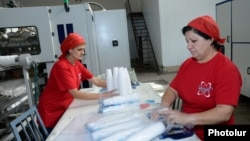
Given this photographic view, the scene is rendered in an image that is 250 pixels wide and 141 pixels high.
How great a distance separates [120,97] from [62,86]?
0.57m

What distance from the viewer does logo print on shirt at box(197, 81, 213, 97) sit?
4.02 ft

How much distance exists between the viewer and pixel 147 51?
29.6ft

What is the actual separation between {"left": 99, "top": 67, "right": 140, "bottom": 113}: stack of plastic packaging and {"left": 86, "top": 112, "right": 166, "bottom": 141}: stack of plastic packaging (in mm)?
316

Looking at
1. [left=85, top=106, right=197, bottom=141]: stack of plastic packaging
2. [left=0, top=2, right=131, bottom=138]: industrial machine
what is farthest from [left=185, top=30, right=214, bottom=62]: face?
[left=0, top=2, right=131, bottom=138]: industrial machine

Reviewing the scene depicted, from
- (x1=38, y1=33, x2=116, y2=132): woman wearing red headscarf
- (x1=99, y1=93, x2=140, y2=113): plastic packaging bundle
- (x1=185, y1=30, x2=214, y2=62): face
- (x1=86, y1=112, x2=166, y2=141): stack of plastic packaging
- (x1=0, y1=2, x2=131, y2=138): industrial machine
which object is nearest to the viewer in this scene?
(x1=86, y1=112, x2=166, y2=141): stack of plastic packaging

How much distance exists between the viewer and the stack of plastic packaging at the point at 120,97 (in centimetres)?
146

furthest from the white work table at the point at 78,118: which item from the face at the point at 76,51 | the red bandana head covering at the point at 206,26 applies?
the red bandana head covering at the point at 206,26

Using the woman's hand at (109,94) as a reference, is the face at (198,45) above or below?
above

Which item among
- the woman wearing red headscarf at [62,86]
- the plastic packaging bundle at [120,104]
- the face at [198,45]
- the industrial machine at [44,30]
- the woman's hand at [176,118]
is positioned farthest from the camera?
the industrial machine at [44,30]

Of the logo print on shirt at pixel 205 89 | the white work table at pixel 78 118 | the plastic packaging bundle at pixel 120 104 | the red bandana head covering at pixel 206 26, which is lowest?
the white work table at pixel 78 118

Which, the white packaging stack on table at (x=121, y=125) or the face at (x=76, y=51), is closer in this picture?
the white packaging stack on table at (x=121, y=125)

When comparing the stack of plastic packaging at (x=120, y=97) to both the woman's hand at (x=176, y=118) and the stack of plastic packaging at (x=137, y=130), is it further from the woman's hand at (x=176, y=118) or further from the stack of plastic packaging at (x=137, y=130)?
the woman's hand at (x=176, y=118)

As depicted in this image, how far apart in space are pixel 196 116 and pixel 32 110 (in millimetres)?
1134

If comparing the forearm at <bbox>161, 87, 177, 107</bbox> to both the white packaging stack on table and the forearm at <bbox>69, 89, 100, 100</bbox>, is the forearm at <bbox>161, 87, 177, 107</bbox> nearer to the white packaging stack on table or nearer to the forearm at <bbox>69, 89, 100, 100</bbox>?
the white packaging stack on table
